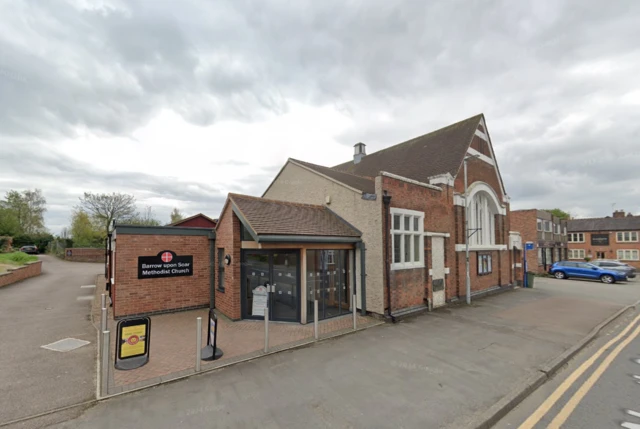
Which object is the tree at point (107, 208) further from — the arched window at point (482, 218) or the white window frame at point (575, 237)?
the white window frame at point (575, 237)

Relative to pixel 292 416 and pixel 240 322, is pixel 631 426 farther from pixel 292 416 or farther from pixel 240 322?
pixel 240 322

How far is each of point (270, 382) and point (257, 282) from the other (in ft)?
14.3

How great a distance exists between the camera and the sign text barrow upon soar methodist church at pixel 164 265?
10.0 meters

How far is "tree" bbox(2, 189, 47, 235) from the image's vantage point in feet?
140

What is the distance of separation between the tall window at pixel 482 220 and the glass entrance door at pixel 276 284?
10.3 m

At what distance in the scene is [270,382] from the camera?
541 centimetres

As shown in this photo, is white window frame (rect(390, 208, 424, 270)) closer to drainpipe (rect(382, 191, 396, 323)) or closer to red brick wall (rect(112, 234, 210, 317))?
drainpipe (rect(382, 191, 396, 323))

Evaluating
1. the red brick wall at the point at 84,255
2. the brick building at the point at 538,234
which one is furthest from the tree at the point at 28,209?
the brick building at the point at 538,234

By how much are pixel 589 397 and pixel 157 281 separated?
1172 centimetres

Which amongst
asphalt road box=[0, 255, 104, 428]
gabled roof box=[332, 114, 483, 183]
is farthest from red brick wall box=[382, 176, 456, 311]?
asphalt road box=[0, 255, 104, 428]

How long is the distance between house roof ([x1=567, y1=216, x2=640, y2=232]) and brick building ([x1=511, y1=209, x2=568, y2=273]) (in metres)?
13.8

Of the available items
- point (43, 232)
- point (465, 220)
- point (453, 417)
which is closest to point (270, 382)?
point (453, 417)

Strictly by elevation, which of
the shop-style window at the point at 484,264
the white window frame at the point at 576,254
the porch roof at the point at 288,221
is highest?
the porch roof at the point at 288,221

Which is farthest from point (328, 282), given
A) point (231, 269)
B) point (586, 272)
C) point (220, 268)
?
point (586, 272)
